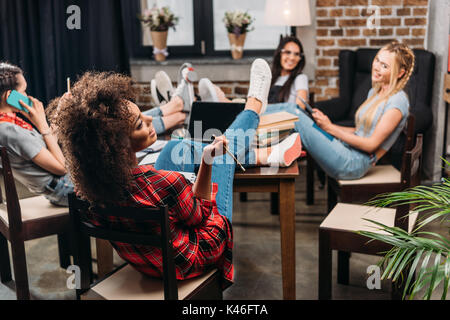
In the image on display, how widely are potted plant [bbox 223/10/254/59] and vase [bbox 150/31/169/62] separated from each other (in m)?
0.57

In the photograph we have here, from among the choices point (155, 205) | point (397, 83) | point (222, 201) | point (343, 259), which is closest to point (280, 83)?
point (397, 83)

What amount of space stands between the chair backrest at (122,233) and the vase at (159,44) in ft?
10.7

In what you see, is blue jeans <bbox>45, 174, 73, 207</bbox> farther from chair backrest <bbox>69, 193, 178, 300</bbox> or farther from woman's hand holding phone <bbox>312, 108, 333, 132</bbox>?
woman's hand holding phone <bbox>312, 108, 333, 132</bbox>

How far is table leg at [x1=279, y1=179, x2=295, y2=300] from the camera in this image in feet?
6.58

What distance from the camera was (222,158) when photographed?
1918mm

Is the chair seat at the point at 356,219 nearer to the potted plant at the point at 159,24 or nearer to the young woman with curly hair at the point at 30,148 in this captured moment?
the young woman with curly hair at the point at 30,148

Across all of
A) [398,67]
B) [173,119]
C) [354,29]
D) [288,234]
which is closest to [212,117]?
[173,119]

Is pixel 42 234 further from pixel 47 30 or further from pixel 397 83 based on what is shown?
pixel 47 30

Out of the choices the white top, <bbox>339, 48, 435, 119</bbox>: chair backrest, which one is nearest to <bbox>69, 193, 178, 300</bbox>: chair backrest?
the white top

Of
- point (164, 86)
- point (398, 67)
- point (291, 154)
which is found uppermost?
point (398, 67)

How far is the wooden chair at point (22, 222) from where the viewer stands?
1.95m

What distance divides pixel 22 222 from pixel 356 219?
4.51 feet

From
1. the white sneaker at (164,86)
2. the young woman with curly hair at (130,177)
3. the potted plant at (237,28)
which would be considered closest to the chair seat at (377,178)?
the young woman with curly hair at (130,177)

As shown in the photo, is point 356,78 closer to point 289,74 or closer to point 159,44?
point 289,74
